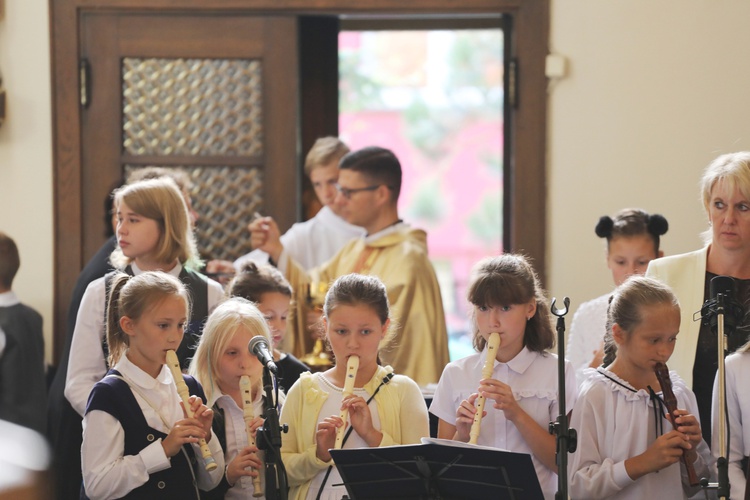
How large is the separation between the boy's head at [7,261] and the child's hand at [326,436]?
255 cm

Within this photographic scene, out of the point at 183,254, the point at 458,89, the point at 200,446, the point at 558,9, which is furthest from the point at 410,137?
the point at 200,446

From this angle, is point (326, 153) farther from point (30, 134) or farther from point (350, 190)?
point (30, 134)

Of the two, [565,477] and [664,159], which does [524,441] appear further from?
[664,159]

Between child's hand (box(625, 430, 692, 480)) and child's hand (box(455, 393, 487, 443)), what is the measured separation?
19.9 inches

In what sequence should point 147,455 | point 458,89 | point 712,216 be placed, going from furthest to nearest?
point 458,89 < point 712,216 < point 147,455

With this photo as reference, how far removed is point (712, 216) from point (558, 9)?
2232 mm

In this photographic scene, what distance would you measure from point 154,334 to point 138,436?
34 centimetres

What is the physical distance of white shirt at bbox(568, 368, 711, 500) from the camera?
356cm

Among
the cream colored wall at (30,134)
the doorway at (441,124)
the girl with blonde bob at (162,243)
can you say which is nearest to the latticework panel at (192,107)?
the cream colored wall at (30,134)

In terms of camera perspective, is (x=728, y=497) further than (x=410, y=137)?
No

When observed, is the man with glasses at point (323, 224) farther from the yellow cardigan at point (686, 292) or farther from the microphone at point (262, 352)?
the microphone at point (262, 352)

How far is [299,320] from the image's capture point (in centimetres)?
573

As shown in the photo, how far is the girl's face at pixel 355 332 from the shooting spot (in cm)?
369

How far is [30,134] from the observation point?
6117 millimetres
